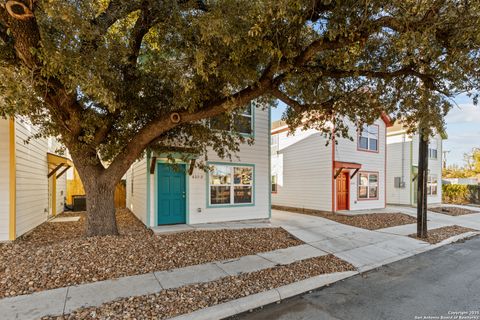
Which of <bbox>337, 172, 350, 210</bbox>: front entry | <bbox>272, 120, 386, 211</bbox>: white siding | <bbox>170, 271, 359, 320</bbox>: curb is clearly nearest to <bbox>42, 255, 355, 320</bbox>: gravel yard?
<bbox>170, 271, 359, 320</bbox>: curb

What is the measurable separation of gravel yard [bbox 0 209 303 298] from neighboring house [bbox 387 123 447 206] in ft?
44.3

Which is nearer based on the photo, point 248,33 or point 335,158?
point 248,33

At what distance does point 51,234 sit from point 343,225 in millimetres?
9943

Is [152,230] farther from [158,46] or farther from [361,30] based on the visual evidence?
[361,30]

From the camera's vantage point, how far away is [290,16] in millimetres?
4117

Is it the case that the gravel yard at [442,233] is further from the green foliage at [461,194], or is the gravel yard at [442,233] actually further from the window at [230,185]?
the green foliage at [461,194]

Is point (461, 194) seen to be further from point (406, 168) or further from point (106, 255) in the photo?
point (106, 255)

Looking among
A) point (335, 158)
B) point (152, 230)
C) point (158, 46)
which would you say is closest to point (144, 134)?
point (158, 46)

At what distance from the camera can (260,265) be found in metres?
5.42

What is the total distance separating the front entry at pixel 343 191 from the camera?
13.4 m

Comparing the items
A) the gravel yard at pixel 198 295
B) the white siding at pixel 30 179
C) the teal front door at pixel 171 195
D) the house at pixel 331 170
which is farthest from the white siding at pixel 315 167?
the white siding at pixel 30 179

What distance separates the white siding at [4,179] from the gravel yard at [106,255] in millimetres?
521

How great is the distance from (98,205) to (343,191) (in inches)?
455

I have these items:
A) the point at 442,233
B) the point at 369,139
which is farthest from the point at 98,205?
the point at 369,139
